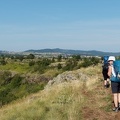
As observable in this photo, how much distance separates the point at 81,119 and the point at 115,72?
5.59 feet

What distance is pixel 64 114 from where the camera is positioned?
11.8 metres

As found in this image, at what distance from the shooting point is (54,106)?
12.7 meters

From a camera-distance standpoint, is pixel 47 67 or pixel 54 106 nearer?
pixel 54 106

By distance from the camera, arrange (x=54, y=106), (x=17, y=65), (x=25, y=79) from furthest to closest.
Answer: (x=17, y=65)
(x=25, y=79)
(x=54, y=106)

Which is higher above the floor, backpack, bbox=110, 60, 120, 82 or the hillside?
backpack, bbox=110, 60, 120, 82

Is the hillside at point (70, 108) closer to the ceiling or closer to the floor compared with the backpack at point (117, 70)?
closer to the floor

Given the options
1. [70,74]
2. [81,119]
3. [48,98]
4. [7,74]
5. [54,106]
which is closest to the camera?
[81,119]

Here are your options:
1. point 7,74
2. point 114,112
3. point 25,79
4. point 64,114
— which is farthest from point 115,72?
point 7,74

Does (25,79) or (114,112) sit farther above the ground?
(114,112)

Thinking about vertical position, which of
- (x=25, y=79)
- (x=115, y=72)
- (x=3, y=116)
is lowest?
(x=25, y=79)

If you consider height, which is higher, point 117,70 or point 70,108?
point 117,70

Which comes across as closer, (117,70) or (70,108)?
(117,70)

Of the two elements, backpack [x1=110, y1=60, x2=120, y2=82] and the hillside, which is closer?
backpack [x1=110, y1=60, x2=120, y2=82]

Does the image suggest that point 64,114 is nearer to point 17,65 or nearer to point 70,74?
point 70,74
